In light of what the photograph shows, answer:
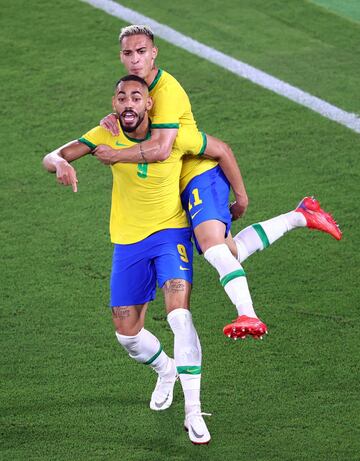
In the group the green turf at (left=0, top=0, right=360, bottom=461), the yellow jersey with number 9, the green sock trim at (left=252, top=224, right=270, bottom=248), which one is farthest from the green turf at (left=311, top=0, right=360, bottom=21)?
the yellow jersey with number 9

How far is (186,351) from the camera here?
7.00 metres

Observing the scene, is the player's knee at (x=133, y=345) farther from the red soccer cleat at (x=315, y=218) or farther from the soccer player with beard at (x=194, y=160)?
the red soccer cleat at (x=315, y=218)

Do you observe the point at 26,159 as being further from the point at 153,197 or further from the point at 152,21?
the point at 153,197

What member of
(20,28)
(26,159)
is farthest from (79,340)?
(20,28)

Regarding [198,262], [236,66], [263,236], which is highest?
[263,236]

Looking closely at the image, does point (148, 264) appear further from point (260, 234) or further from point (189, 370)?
point (260, 234)

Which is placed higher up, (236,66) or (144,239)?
(144,239)

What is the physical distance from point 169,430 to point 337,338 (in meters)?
1.43

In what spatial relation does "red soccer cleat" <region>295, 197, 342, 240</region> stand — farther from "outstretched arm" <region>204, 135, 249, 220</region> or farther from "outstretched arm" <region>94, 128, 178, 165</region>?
"outstretched arm" <region>94, 128, 178, 165</region>

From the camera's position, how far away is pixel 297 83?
11.8 m

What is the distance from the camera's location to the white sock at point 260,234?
7820 mm

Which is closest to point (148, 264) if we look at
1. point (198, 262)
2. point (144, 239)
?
point (144, 239)

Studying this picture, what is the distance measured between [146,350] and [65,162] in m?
1.27

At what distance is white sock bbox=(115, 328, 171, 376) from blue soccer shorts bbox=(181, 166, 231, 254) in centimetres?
61
